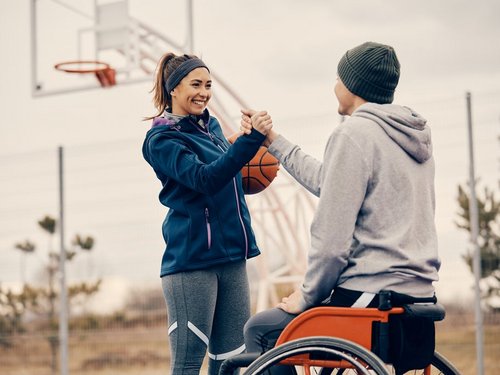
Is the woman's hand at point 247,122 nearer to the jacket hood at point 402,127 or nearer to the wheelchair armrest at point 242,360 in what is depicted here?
the jacket hood at point 402,127

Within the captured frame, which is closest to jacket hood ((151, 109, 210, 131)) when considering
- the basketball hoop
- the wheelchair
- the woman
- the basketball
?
the woman

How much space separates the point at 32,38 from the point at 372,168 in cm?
841

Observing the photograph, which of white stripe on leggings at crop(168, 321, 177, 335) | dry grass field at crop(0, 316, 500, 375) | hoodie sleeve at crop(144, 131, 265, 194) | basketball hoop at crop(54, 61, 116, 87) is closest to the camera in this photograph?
hoodie sleeve at crop(144, 131, 265, 194)

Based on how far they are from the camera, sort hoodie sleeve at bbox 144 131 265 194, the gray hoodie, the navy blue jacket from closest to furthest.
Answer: the gray hoodie, hoodie sleeve at bbox 144 131 265 194, the navy blue jacket

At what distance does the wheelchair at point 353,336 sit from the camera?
270 cm

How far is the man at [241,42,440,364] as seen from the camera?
108 inches

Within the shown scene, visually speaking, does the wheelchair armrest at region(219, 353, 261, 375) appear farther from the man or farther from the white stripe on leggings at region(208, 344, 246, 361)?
the white stripe on leggings at region(208, 344, 246, 361)

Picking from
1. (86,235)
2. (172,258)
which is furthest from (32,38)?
(172,258)

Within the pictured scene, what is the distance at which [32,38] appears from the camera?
1059cm

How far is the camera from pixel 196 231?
10.9 feet

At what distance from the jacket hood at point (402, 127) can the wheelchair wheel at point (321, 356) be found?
0.61 metres

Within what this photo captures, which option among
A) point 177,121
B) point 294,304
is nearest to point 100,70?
point 177,121

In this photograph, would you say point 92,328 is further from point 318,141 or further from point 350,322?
point 350,322

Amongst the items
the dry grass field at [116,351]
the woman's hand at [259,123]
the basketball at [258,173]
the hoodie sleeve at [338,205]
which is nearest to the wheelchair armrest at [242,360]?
the hoodie sleeve at [338,205]
